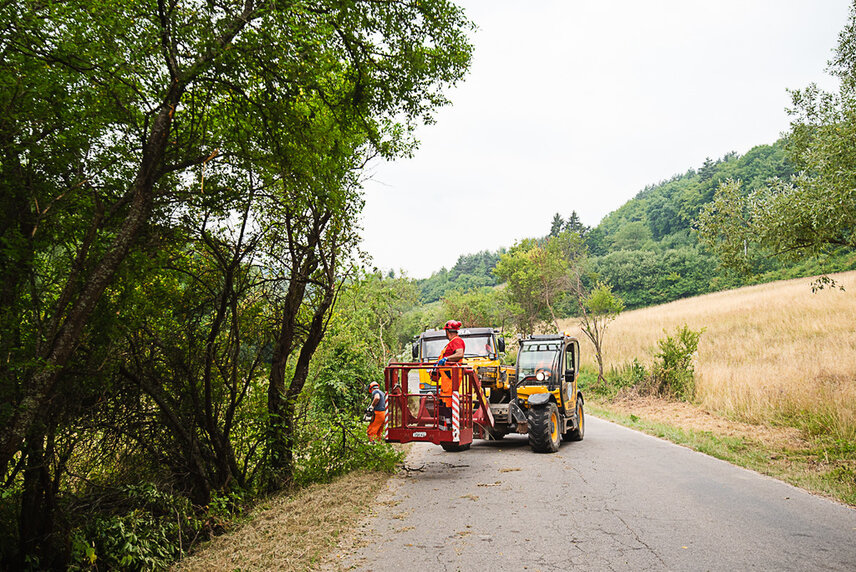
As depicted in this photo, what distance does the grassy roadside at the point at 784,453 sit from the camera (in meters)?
7.39

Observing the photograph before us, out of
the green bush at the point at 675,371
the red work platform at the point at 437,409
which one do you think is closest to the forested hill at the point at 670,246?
the green bush at the point at 675,371

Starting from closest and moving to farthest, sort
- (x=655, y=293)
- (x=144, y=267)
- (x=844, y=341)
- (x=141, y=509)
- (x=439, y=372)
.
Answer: (x=144, y=267), (x=141, y=509), (x=439, y=372), (x=844, y=341), (x=655, y=293)

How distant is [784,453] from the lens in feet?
31.7

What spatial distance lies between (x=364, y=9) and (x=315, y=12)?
0.88m

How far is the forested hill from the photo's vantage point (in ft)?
225

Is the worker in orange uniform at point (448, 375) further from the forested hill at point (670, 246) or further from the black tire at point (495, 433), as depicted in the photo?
the forested hill at point (670, 246)

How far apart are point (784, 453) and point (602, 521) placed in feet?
19.5

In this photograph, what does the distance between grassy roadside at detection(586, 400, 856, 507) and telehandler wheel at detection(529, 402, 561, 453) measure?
303 centimetres

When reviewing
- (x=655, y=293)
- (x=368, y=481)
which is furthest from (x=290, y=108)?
(x=655, y=293)

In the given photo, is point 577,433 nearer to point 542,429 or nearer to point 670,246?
point 542,429

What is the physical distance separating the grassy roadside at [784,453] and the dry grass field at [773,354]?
0.64 m

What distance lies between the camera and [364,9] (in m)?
5.71

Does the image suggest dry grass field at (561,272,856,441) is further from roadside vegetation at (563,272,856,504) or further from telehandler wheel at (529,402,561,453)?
telehandler wheel at (529,402,561,453)

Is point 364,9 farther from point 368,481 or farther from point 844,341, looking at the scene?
point 844,341
